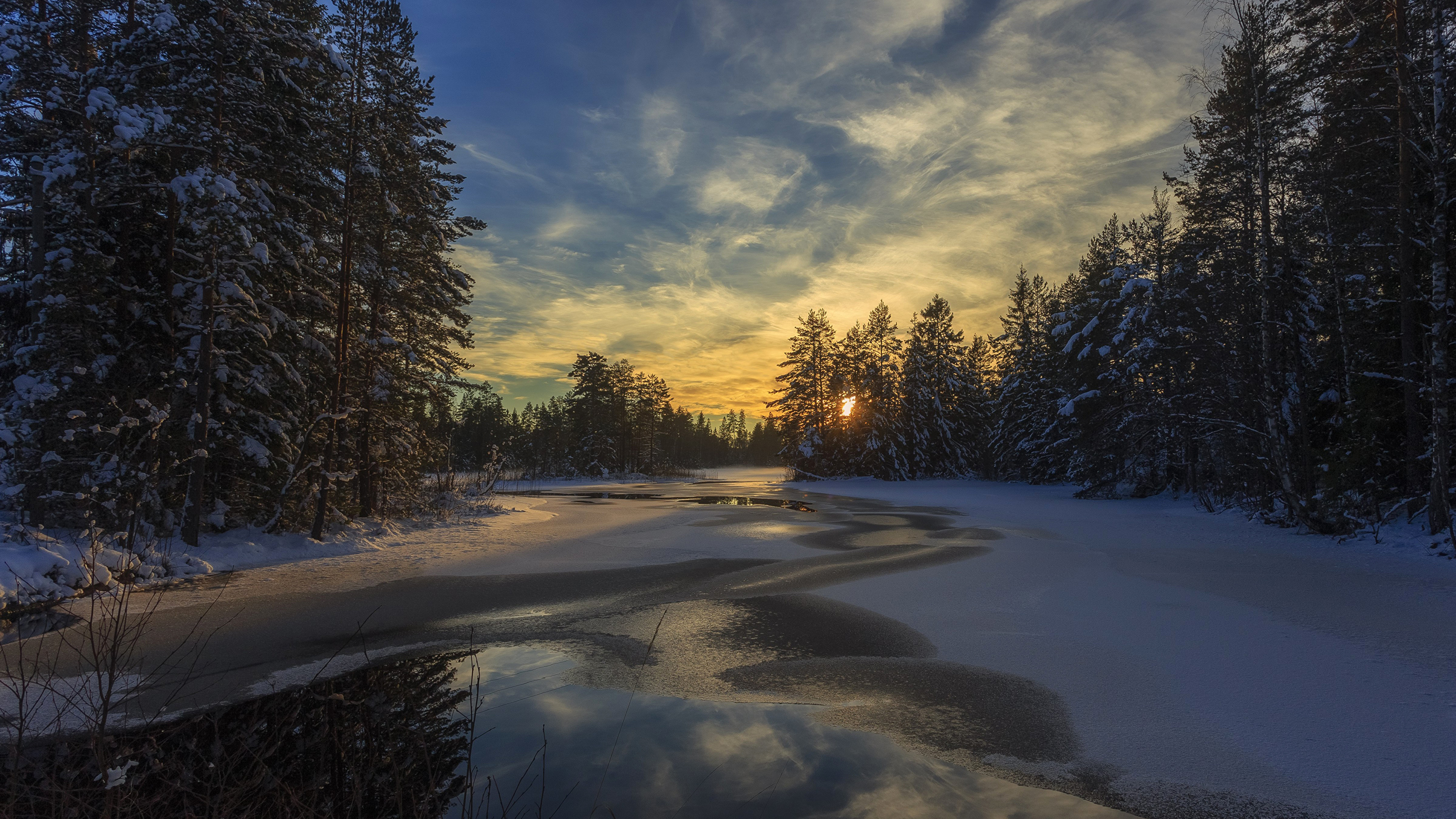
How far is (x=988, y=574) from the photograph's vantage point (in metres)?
10.5

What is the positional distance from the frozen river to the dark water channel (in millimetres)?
33

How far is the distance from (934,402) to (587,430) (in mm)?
31764

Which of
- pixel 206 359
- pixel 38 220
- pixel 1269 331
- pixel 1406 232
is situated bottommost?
pixel 206 359

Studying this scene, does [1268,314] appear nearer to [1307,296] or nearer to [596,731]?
[1307,296]

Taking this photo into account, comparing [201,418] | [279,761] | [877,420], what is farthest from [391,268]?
[877,420]

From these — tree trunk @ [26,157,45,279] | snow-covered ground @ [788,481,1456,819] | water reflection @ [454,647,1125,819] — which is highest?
tree trunk @ [26,157,45,279]

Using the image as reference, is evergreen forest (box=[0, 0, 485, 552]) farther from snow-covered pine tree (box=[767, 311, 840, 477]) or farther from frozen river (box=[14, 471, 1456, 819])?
snow-covered pine tree (box=[767, 311, 840, 477])

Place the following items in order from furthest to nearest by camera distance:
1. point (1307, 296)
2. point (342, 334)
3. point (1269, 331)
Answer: point (1307, 296)
point (1269, 331)
point (342, 334)

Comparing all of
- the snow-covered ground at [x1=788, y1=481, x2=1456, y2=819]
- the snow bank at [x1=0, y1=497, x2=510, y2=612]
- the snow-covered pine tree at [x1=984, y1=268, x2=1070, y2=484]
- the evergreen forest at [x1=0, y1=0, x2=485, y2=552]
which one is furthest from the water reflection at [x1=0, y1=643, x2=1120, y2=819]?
the snow-covered pine tree at [x1=984, y1=268, x2=1070, y2=484]

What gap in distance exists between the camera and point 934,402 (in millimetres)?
47250

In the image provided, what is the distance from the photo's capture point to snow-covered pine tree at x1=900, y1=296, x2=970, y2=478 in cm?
4688

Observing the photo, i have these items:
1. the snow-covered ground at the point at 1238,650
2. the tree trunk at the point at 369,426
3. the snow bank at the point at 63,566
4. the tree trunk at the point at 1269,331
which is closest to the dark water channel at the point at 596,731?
the snow-covered ground at the point at 1238,650

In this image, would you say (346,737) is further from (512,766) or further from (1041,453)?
(1041,453)

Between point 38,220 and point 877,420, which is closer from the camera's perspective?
point 38,220
